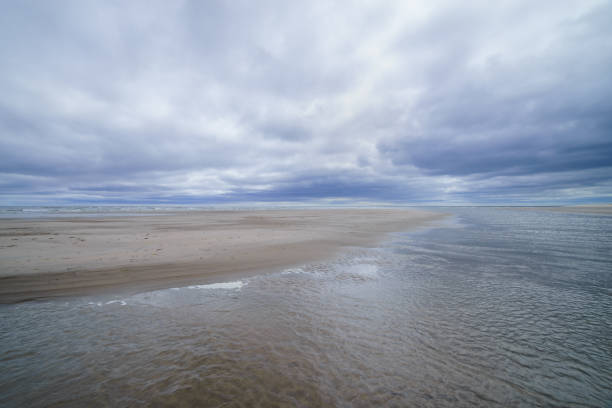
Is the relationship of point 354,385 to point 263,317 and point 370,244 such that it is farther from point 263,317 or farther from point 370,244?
point 370,244

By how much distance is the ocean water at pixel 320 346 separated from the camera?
297 cm

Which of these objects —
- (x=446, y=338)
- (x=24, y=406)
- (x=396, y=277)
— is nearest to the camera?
(x=24, y=406)

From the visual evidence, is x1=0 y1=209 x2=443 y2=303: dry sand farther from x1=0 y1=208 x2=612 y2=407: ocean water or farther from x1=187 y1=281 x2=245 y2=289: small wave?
x1=0 y1=208 x2=612 y2=407: ocean water

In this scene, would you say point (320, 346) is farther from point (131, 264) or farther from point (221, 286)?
point (131, 264)

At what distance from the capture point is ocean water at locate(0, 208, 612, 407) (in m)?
2.97

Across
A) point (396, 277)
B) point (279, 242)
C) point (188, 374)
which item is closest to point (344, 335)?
point (188, 374)

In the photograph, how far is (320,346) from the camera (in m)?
3.97

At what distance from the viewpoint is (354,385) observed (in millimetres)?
3123

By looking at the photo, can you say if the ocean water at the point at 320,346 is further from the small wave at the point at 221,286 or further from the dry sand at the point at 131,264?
the dry sand at the point at 131,264

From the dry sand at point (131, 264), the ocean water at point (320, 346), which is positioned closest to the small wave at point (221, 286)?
the ocean water at point (320, 346)

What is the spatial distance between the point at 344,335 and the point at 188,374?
98.2 inches

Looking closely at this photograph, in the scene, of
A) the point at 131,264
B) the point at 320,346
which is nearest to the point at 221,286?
the point at 320,346

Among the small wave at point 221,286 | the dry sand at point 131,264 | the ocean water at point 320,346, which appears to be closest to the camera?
the ocean water at point 320,346

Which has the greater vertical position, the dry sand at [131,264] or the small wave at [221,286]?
the dry sand at [131,264]
